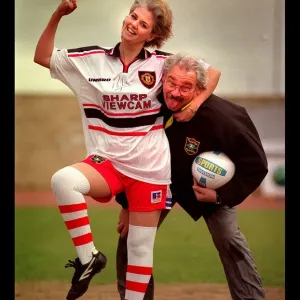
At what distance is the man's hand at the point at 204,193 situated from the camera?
13.6 feet

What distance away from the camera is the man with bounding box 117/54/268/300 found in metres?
4.04

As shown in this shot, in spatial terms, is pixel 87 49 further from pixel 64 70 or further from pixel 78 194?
pixel 78 194

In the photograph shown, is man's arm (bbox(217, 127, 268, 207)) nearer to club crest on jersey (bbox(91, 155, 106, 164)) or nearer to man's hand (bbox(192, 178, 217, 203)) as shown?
man's hand (bbox(192, 178, 217, 203))

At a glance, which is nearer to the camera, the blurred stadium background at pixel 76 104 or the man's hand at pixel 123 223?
the man's hand at pixel 123 223

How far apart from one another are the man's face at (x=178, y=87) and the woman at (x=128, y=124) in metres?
0.07

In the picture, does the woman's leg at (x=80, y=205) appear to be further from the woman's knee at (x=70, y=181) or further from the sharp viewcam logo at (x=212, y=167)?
the sharp viewcam logo at (x=212, y=167)

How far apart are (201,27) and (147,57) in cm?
51

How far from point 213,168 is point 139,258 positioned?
630mm

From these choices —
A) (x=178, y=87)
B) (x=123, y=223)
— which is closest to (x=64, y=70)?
(x=178, y=87)

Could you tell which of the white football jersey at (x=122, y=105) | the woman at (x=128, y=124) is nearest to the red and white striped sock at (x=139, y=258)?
the woman at (x=128, y=124)

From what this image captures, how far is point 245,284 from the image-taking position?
168 inches

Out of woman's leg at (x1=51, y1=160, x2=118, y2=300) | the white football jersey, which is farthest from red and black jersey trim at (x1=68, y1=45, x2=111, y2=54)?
woman's leg at (x1=51, y1=160, x2=118, y2=300)

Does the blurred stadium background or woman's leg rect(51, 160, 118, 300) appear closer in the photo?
woman's leg rect(51, 160, 118, 300)

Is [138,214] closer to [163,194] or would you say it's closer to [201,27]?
[163,194]
